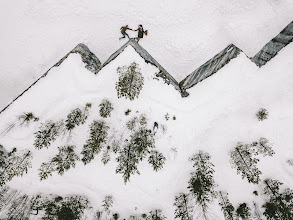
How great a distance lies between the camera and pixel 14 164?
17.2 metres

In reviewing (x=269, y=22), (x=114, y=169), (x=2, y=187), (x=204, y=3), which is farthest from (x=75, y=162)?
(x=269, y=22)

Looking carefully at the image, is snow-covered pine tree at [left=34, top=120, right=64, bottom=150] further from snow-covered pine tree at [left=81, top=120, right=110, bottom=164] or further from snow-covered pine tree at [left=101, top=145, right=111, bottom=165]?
snow-covered pine tree at [left=101, top=145, right=111, bottom=165]

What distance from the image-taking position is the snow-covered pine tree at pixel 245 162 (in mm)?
16953

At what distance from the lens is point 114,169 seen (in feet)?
59.4

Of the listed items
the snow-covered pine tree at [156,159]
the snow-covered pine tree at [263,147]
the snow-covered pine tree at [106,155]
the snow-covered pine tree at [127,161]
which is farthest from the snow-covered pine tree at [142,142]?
the snow-covered pine tree at [263,147]

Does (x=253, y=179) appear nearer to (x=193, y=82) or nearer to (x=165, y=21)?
(x=193, y=82)

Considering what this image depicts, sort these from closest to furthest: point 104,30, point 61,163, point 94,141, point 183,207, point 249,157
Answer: point 61,163 → point 94,141 → point 249,157 → point 183,207 → point 104,30

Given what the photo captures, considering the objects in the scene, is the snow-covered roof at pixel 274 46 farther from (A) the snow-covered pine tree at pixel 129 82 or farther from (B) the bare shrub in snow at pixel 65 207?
(B) the bare shrub in snow at pixel 65 207

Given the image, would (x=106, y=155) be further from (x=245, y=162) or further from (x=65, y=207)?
(x=245, y=162)

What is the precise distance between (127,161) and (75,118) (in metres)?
5.41

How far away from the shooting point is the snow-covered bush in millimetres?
17547

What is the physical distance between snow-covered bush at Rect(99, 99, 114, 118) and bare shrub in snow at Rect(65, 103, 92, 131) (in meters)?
1.26

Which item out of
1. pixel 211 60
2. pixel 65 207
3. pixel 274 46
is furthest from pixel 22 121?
pixel 274 46

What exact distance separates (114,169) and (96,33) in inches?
529
